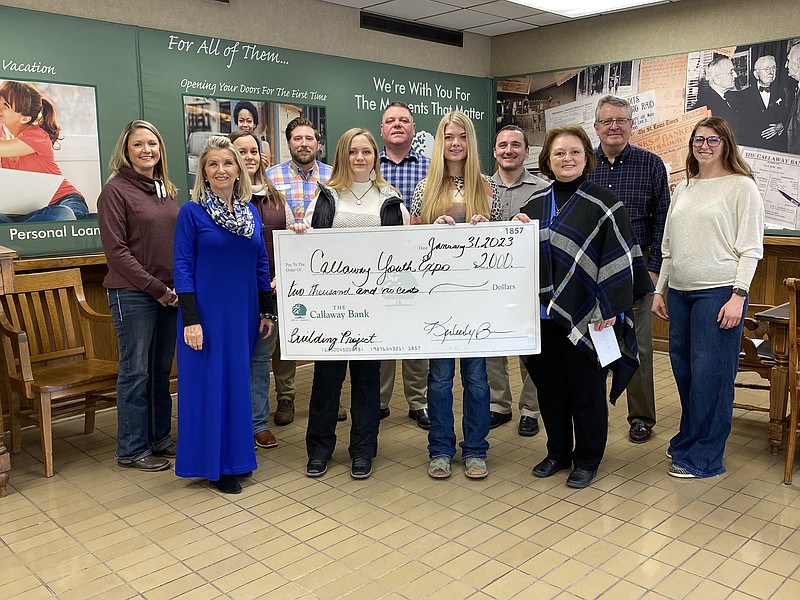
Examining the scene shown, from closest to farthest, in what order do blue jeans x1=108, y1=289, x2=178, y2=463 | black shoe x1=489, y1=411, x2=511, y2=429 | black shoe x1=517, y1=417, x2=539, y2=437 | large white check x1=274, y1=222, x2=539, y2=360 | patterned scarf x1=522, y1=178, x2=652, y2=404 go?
patterned scarf x1=522, y1=178, x2=652, y2=404, large white check x1=274, y1=222, x2=539, y2=360, blue jeans x1=108, y1=289, x2=178, y2=463, black shoe x1=517, y1=417, x2=539, y2=437, black shoe x1=489, y1=411, x2=511, y2=429

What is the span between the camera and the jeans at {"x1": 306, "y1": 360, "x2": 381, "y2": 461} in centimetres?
348

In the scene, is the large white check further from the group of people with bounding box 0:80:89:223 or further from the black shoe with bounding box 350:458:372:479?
the group of people with bounding box 0:80:89:223

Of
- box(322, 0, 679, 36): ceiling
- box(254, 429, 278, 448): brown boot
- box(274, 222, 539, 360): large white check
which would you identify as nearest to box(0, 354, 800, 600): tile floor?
box(254, 429, 278, 448): brown boot

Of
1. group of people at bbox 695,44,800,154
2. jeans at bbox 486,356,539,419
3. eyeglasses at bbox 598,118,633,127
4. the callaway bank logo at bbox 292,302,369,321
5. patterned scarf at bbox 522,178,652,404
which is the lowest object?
jeans at bbox 486,356,539,419

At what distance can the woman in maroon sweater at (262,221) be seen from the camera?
3.88m

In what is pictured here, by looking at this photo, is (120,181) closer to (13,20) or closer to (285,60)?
(13,20)

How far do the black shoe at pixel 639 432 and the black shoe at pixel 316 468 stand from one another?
173 cm

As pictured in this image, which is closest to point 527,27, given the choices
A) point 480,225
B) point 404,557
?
point 480,225

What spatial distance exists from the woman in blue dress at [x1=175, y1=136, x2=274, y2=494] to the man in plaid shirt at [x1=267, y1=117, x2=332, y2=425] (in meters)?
0.88

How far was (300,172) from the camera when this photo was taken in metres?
4.32

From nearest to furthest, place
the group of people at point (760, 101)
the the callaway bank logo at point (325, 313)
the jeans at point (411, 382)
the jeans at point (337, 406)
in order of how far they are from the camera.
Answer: the the callaway bank logo at point (325, 313) < the jeans at point (337, 406) < the jeans at point (411, 382) < the group of people at point (760, 101)

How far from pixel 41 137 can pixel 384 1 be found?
286 cm

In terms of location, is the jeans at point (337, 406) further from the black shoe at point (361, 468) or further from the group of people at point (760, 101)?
the group of people at point (760, 101)

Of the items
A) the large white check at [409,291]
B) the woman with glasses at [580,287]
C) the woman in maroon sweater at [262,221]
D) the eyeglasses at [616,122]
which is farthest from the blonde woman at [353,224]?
the eyeglasses at [616,122]
